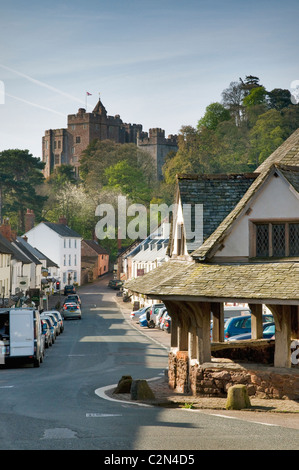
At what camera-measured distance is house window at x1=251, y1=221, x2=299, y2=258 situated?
20719 mm

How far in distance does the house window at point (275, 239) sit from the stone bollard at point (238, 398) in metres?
3.87

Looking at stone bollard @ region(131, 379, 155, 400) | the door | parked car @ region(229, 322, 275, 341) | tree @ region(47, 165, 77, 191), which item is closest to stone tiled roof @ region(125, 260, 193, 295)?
stone bollard @ region(131, 379, 155, 400)

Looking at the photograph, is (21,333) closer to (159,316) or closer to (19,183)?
(159,316)

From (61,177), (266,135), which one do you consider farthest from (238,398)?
(61,177)

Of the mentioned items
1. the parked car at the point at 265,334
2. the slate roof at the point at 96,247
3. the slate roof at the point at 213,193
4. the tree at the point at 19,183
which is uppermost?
the tree at the point at 19,183

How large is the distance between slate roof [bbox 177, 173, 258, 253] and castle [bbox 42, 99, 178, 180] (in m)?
158

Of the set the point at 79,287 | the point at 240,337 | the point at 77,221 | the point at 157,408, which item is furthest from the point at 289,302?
the point at 77,221

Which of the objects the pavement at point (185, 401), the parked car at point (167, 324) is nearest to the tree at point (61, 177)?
the parked car at point (167, 324)

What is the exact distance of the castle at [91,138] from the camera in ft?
601

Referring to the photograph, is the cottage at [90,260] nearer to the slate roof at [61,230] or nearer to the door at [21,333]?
the slate roof at [61,230]

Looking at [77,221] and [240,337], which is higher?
[77,221]
